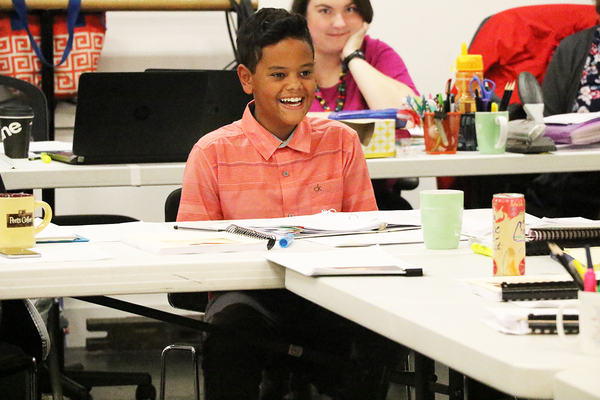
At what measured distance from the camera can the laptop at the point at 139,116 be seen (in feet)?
6.68

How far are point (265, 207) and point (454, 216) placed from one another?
54cm

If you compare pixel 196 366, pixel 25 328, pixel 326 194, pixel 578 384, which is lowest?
pixel 196 366

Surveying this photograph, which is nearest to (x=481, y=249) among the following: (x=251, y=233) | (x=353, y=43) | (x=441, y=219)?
(x=441, y=219)

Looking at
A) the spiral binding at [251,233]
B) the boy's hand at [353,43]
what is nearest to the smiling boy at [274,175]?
the spiral binding at [251,233]

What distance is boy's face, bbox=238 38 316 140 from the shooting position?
6.02ft

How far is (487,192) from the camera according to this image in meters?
2.82

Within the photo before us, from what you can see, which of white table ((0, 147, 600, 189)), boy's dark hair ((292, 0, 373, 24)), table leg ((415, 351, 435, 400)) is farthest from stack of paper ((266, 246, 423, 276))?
boy's dark hair ((292, 0, 373, 24))

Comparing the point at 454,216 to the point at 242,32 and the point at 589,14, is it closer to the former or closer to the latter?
the point at 242,32

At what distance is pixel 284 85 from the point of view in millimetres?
1844

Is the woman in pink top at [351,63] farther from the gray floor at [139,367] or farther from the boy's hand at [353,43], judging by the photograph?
the gray floor at [139,367]

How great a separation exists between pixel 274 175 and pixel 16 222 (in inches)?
25.3

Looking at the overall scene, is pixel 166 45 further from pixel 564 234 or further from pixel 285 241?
pixel 564 234

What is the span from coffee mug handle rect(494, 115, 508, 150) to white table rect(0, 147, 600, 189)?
0.04 meters

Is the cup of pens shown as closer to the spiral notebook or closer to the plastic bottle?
the plastic bottle
